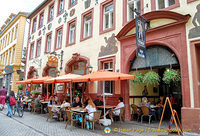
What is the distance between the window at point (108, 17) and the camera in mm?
10878

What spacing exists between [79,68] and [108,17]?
174 inches

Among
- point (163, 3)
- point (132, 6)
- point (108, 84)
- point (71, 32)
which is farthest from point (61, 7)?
point (163, 3)

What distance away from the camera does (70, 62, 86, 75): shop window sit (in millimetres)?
12406

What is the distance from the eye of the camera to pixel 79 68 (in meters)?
12.8

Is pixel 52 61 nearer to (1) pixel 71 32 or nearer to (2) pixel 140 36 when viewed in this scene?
(1) pixel 71 32

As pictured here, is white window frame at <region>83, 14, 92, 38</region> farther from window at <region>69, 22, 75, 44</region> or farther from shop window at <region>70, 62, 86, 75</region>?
shop window at <region>70, 62, 86, 75</region>

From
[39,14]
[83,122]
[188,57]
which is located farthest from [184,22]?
[39,14]

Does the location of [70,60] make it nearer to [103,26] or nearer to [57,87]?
[57,87]

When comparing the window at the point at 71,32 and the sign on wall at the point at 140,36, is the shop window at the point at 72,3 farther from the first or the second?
the sign on wall at the point at 140,36

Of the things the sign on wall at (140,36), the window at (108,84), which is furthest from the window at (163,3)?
the window at (108,84)

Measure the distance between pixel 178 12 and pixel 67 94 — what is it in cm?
979

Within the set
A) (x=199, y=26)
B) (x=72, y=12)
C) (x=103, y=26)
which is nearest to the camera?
(x=199, y=26)

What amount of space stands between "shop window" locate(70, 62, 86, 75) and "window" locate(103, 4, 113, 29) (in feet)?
10.9

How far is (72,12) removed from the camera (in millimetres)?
14258
